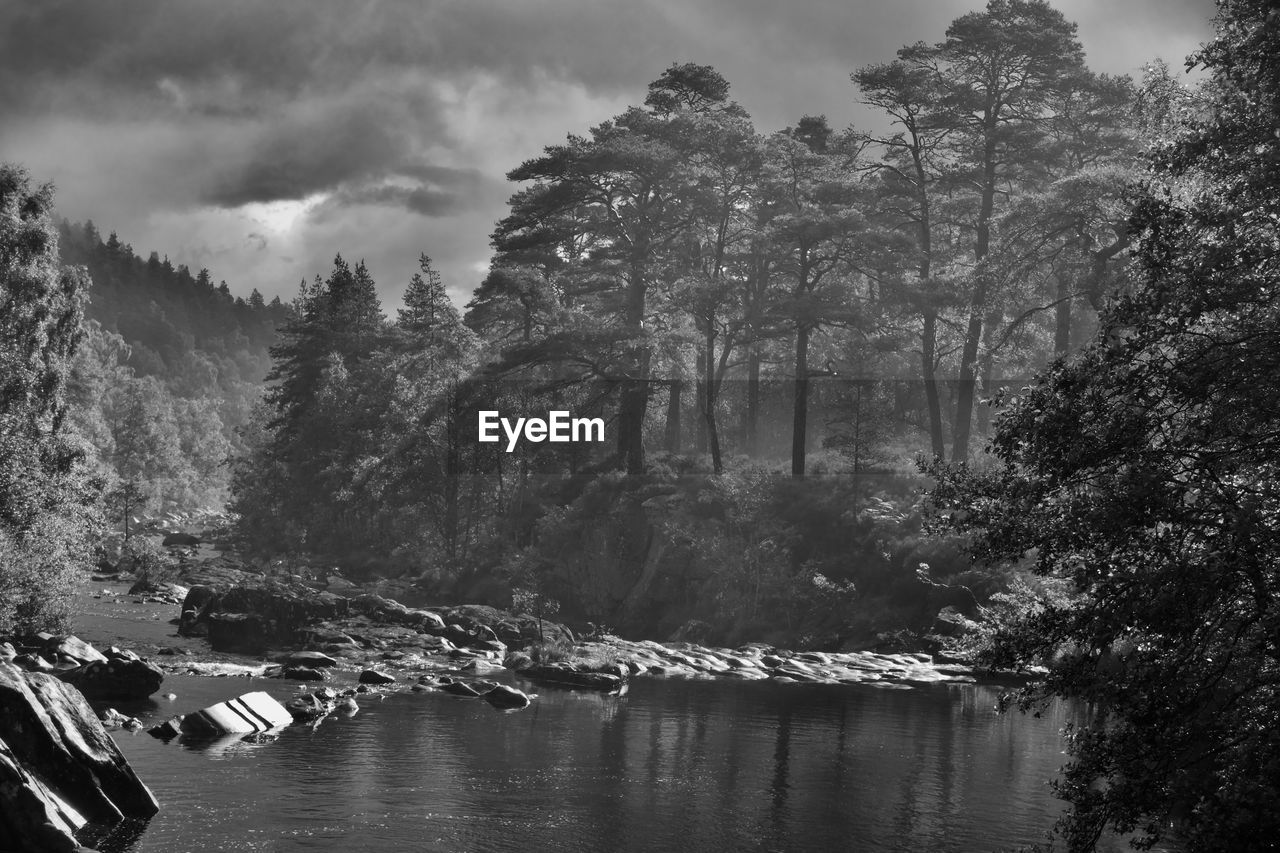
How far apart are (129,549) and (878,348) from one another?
37838mm

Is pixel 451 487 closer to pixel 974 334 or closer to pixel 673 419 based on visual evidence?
pixel 673 419

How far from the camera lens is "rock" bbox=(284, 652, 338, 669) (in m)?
40.0

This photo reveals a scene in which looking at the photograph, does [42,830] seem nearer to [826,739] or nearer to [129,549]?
[826,739]

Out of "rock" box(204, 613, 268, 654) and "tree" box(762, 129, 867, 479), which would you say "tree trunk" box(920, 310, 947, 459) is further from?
"rock" box(204, 613, 268, 654)

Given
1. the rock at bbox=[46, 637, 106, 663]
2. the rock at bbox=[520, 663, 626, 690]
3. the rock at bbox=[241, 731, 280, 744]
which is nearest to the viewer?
the rock at bbox=[241, 731, 280, 744]

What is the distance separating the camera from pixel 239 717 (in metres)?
28.1

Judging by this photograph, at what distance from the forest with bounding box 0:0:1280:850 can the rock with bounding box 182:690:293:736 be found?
9.30 m

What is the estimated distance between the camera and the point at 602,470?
63.5 metres

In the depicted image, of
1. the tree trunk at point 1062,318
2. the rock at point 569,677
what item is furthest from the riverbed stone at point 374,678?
the tree trunk at point 1062,318

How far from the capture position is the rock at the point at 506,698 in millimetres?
33625

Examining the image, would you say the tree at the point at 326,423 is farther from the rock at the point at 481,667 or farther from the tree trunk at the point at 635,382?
the rock at the point at 481,667

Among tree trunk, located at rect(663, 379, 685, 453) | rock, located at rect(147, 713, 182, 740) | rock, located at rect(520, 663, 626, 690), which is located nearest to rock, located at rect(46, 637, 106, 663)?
rock, located at rect(147, 713, 182, 740)

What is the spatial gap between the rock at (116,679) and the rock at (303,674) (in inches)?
233

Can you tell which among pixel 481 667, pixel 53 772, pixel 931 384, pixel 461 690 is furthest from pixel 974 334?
pixel 53 772
